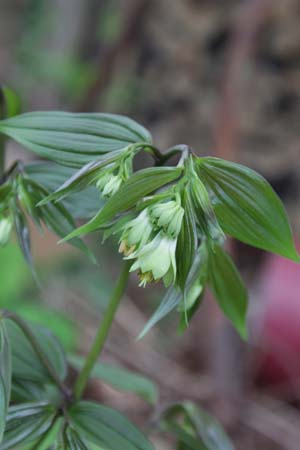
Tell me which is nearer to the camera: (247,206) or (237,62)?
(247,206)

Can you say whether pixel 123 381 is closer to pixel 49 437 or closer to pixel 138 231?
pixel 49 437

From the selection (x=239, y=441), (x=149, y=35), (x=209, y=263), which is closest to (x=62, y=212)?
(x=209, y=263)

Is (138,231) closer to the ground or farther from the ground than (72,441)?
farther from the ground

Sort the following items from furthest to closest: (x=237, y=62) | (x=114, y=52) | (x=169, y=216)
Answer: (x=114, y=52)
(x=237, y=62)
(x=169, y=216)

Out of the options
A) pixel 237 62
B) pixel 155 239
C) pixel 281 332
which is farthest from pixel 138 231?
pixel 237 62

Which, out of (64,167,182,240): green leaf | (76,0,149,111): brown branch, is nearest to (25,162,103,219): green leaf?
(64,167,182,240): green leaf

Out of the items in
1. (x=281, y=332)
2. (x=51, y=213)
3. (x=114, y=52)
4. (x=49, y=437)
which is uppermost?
(x=114, y=52)

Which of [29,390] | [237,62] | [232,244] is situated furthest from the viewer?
[237,62]

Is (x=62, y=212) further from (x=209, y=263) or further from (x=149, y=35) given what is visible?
(x=149, y=35)
